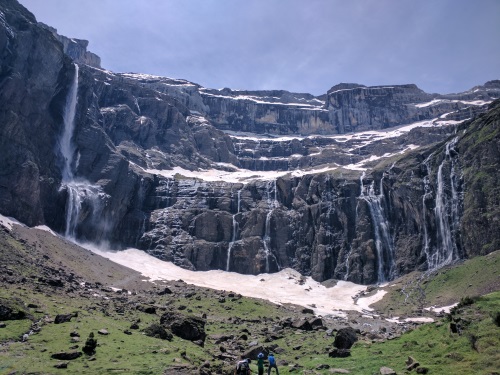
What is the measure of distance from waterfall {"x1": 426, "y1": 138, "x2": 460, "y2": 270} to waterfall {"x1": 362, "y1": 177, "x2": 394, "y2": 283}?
12072mm

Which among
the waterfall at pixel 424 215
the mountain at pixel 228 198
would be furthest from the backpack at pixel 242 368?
the waterfall at pixel 424 215

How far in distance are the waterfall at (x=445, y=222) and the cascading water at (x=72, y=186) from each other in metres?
100.0

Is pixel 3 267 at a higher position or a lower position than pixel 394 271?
lower

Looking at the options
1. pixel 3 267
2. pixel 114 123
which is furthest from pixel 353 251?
pixel 114 123

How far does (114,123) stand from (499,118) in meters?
150

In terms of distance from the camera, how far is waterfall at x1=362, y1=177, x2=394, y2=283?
381 ft

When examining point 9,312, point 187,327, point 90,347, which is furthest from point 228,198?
point 90,347

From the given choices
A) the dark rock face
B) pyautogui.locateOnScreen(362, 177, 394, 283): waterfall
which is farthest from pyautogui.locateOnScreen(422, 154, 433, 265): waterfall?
the dark rock face

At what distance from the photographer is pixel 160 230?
13862 centimetres

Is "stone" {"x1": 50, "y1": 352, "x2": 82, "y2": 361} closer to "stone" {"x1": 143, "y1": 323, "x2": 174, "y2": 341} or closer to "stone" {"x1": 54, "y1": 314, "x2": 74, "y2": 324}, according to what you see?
"stone" {"x1": 143, "y1": 323, "x2": 174, "y2": 341}

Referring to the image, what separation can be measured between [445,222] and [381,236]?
20.7 metres

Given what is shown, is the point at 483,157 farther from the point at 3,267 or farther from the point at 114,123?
the point at 114,123

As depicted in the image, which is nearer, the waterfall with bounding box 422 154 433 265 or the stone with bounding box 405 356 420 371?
the stone with bounding box 405 356 420 371

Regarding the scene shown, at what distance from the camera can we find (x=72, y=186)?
12838 cm
